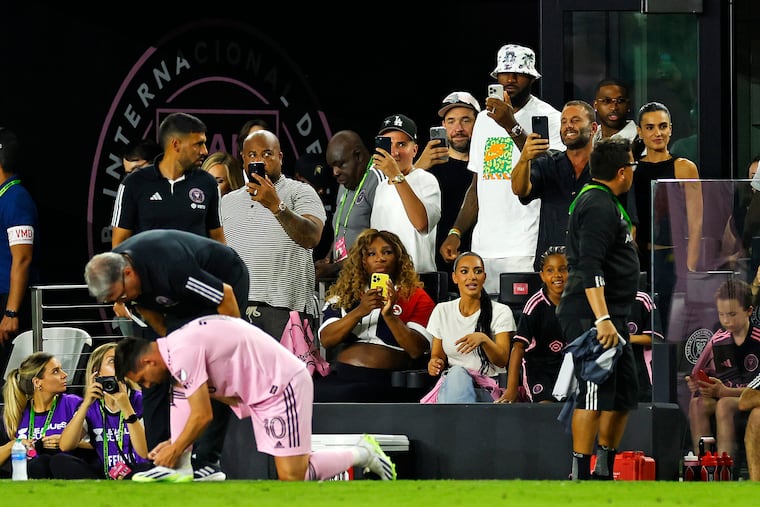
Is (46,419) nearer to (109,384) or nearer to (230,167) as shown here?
(109,384)

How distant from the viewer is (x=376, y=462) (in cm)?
675

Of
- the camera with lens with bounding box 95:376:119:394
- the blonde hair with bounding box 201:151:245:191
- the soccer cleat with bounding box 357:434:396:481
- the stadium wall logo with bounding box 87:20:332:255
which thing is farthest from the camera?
the stadium wall logo with bounding box 87:20:332:255

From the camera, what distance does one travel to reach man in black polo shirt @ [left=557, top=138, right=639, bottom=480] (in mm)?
7070

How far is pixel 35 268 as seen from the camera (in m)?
8.94

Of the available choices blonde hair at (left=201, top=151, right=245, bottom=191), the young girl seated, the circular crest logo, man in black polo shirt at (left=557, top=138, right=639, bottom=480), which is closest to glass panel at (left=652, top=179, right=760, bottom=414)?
the circular crest logo

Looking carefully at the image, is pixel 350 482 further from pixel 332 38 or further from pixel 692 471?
pixel 332 38

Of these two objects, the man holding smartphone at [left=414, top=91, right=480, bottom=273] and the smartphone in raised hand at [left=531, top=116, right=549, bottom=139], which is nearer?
the smartphone in raised hand at [left=531, top=116, right=549, bottom=139]

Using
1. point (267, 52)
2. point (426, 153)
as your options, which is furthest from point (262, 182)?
point (267, 52)

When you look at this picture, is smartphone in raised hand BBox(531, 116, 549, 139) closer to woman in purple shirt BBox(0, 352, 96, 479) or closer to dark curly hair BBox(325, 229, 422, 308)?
dark curly hair BBox(325, 229, 422, 308)

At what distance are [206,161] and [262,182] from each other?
114 cm

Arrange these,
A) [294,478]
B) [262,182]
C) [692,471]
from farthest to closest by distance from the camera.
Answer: [262,182]
[692,471]
[294,478]

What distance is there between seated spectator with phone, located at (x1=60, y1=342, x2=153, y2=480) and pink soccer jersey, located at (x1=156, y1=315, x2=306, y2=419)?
1.74 m

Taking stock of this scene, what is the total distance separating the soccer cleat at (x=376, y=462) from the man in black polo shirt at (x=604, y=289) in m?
0.90

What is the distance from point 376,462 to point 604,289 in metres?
1.32
